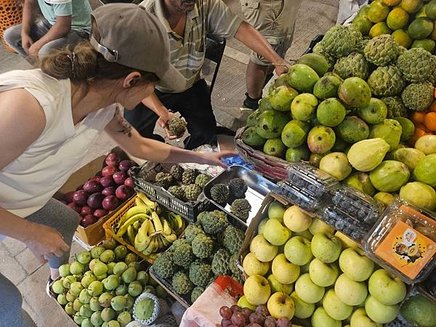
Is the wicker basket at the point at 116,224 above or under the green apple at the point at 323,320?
under

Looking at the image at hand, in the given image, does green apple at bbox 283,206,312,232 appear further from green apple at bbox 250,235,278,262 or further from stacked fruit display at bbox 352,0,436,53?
stacked fruit display at bbox 352,0,436,53

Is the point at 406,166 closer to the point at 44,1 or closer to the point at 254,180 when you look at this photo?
the point at 254,180

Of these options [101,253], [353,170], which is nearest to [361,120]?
[353,170]

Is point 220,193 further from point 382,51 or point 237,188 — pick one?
point 382,51

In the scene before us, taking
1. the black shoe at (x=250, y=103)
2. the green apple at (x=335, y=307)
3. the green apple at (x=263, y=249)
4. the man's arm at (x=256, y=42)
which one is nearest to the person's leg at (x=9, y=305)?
the green apple at (x=263, y=249)

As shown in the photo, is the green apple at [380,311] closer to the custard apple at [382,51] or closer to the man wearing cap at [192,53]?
the custard apple at [382,51]

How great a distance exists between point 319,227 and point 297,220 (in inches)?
2.8

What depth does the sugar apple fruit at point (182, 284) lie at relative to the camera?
1.90m

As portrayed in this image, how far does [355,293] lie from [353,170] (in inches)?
14.3

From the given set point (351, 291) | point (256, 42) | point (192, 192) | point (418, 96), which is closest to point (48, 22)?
point (256, 42)

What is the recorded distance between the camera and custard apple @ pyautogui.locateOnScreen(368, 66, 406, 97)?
1517 millimetres

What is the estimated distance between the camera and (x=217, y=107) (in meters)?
3.88

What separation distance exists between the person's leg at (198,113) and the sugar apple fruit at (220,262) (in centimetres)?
112

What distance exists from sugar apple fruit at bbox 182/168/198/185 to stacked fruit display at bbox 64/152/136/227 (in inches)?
15.6
